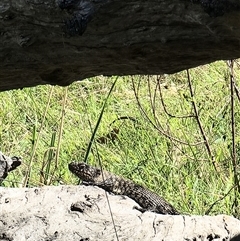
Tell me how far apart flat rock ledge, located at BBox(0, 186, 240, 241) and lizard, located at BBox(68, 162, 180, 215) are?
42cm

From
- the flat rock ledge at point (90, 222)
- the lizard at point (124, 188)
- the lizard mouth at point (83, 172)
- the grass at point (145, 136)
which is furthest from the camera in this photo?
the grass at point (145, 136)

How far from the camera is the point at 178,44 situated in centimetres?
118

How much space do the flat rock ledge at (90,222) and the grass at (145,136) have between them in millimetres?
603

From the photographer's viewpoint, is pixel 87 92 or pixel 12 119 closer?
pixel 12 119

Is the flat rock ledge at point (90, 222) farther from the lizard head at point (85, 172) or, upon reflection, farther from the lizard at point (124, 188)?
the lizard head at point (85, 172)

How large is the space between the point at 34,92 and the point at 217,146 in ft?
4.57

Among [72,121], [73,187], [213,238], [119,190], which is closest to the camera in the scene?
[213,238]

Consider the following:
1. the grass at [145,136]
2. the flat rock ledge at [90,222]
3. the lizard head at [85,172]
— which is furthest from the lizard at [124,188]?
the flat rock ledge at [90,222]

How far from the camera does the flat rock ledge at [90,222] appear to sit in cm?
233

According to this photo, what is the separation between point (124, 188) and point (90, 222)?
94 centimetres

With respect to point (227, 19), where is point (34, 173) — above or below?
below

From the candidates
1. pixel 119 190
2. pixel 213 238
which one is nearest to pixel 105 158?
pixel 119 190

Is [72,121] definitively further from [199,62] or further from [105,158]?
[199,62]

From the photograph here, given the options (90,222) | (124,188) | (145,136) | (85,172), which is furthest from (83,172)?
(90,222)
